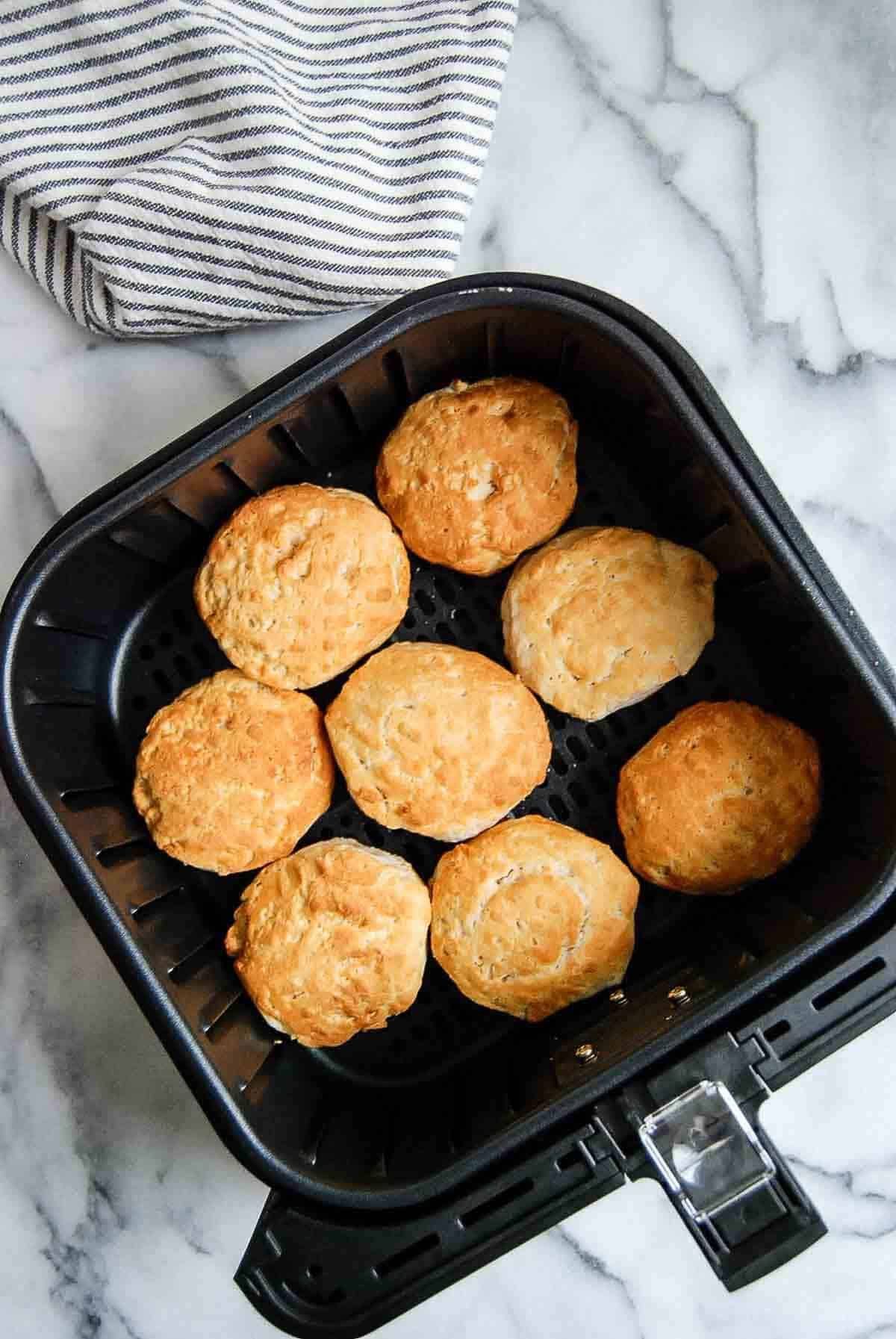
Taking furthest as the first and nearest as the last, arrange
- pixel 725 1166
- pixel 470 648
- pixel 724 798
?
pixel 470 648
pixel 724 798
pixel 725 1166

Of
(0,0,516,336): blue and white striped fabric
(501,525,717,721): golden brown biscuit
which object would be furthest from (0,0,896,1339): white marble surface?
(501,525,717,721): golden brown biscuit

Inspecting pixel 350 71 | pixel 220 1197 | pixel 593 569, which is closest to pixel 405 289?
pixel 350 71

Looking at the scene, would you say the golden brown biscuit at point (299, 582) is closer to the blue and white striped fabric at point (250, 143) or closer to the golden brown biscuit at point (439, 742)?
the golden brown biscuit at point (439, 742)

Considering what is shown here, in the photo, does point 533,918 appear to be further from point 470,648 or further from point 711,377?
point 711,377

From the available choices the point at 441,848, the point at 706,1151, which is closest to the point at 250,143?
the point at 441,848

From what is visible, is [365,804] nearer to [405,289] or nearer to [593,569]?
[593,569]

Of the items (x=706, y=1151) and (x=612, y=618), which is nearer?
(x=706, y=1151)

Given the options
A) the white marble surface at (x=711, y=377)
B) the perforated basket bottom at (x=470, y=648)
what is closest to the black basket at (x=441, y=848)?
the perforated basket bottom at (x=470, y=648)
